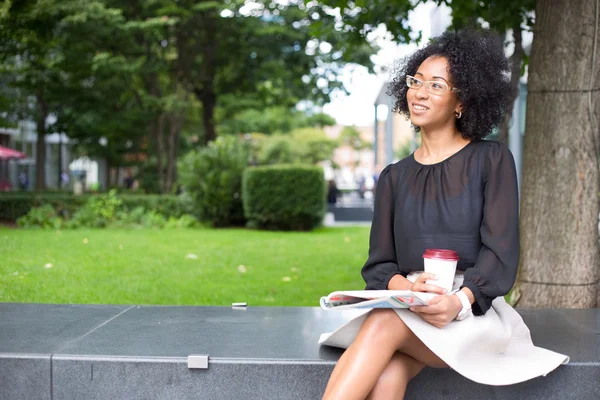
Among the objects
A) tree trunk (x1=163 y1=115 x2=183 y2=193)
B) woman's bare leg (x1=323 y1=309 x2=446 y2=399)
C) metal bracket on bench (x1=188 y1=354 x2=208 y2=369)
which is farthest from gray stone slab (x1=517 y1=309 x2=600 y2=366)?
tree trunk (x1=163 y1=115 x2=183 y2=193)

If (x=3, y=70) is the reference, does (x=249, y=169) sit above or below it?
below

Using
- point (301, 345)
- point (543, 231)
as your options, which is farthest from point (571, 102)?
point (301, 345)

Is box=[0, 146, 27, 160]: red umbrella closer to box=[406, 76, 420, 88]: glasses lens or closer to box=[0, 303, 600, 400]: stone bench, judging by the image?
box=[0, 303, 600, 400]: stone bench

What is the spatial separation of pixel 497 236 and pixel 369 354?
2.42ft

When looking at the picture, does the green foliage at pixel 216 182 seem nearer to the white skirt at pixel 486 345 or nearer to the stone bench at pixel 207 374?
the stone bench at pixel 207 374

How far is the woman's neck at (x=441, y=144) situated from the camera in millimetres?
3182

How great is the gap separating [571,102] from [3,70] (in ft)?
14.6

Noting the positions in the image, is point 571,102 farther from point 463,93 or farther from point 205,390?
point 205,390

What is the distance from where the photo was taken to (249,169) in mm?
15000

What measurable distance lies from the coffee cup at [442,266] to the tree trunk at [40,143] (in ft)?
21.8

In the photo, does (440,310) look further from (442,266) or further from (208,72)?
(208,72)

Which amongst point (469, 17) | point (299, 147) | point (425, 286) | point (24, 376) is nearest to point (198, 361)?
point (24, 376)

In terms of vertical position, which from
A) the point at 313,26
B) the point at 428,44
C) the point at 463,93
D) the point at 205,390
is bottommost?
the point at 205,390

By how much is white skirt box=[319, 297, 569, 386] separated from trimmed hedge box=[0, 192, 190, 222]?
4.31 m
